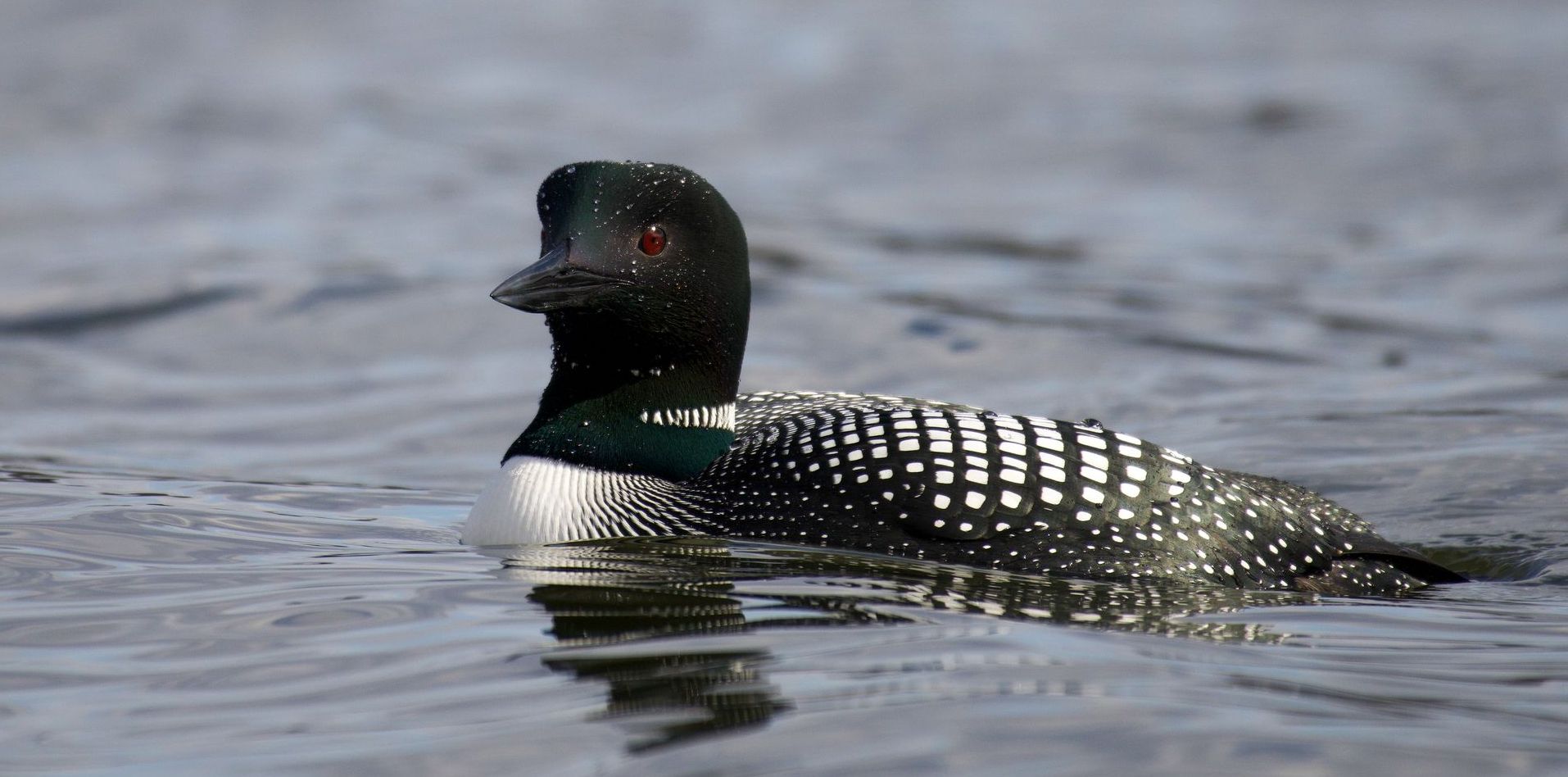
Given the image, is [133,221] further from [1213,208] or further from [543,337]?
[1213,208]

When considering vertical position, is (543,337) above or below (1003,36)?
below

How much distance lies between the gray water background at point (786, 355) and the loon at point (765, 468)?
11 cm

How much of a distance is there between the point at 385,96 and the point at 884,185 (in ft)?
14.9

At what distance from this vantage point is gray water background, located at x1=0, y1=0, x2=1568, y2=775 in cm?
284

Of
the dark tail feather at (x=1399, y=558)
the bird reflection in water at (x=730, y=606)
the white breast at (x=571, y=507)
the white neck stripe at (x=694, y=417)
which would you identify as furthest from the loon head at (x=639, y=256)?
the dark tail feather at (x=1399, y=558)

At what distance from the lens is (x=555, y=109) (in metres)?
15.4

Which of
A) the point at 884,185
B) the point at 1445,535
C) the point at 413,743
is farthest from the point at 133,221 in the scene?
the point at 413,743

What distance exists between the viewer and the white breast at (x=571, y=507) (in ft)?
13.2

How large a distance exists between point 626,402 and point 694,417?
0.52ft

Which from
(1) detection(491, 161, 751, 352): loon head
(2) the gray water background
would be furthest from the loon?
(2) the gray water background

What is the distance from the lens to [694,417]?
418 centimetres

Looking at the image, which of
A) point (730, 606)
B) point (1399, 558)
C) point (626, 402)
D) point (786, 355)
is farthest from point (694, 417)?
point (786, 355)

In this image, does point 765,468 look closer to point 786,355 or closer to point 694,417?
point 694,417

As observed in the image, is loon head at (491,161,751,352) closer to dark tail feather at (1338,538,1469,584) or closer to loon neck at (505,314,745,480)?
loon neck at (505,314,745,480)
